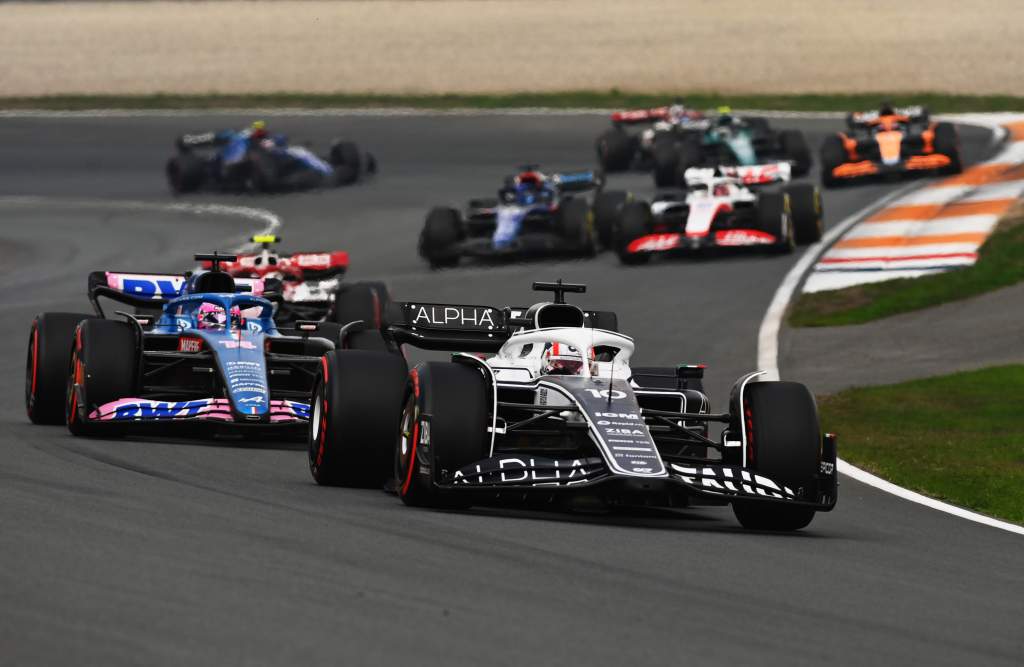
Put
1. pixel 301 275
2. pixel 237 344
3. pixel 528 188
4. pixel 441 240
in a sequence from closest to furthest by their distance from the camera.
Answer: pixel 237 344 → pixel 301 275 → pixel 441 240 → pixel 528 188

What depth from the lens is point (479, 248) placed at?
2953 cm

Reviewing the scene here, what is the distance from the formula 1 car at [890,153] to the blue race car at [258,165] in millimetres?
10781

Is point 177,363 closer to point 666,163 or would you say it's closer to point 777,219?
point 777,219

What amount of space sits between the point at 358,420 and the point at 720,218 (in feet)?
56.3

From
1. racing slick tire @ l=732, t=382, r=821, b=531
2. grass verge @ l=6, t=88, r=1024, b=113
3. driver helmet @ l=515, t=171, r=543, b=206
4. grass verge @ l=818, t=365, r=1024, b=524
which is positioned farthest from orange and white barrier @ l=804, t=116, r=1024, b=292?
grass verge @ l=6, t=88, r=1024, b=113

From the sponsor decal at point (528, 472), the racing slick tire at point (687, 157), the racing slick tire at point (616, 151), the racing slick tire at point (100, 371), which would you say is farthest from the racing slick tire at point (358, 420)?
the racing slick tire at point (616, 151)

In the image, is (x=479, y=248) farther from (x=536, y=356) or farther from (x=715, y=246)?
(x=536, y=356)

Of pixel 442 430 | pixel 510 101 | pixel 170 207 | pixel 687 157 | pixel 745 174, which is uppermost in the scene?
pixel 442 430

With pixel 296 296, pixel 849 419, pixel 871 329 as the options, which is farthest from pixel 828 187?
pixel 849 419

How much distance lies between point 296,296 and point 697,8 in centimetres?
6615

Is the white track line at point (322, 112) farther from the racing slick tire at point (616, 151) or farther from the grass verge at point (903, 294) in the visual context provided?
the grass verge at point (903, 294)

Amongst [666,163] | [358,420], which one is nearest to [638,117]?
[666,163]

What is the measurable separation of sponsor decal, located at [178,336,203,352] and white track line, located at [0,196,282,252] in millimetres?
20815

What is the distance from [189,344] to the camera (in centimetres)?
1570
